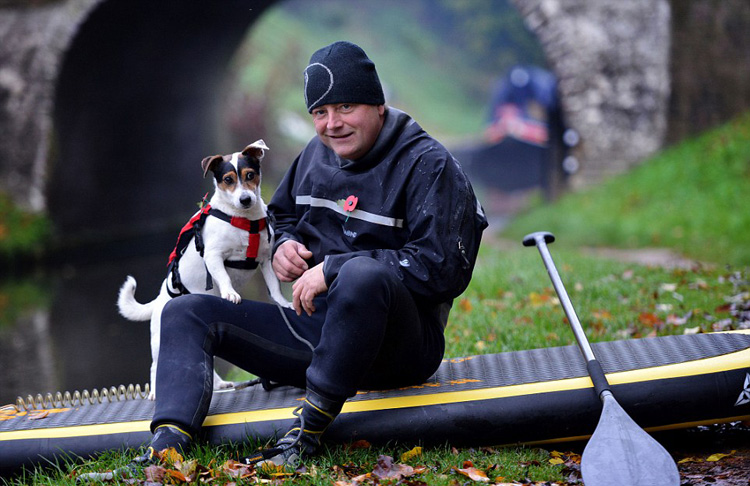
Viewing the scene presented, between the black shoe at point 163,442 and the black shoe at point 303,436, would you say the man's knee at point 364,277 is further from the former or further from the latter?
the black shoe at point 163,442

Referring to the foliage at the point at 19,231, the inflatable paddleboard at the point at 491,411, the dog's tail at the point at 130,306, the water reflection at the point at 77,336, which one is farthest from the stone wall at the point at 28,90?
the inflatable paddleboard at the point at 491,411

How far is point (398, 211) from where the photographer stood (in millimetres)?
3145

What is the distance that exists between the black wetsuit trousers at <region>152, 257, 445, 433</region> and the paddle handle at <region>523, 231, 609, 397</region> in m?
0.58

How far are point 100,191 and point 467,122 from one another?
73.3 ft

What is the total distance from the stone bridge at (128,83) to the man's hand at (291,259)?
960cm

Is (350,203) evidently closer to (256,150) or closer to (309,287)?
(309,287)

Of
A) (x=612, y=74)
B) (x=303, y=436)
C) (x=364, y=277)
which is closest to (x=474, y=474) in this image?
(x=303, y=436)

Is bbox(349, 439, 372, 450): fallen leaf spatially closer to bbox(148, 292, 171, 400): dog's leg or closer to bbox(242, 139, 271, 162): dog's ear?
bbox(148, 292, 171, 400): dog's leg

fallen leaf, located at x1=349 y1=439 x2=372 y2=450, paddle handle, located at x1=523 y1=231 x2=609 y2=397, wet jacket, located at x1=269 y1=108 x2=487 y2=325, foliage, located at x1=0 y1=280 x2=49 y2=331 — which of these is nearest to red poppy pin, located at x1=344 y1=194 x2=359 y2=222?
wet jacket, located at x1=269 y1=108 x2=487 y2=325

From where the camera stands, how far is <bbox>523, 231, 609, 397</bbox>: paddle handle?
3.15 m

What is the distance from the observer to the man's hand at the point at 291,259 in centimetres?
326

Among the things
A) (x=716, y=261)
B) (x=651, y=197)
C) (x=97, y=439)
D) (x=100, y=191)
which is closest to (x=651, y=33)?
→ (x=651, y=197)

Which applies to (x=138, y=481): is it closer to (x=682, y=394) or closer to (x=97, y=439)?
(x=97, y=439)

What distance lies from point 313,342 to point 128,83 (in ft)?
38.4
